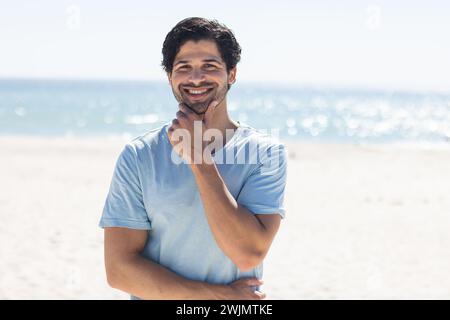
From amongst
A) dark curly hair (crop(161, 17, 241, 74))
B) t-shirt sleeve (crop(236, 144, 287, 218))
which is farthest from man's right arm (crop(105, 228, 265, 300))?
dark curly hair (crop(161, 17, 241, 74))

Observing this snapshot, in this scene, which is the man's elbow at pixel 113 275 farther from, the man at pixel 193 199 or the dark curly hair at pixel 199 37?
the dark curly hair at pixel 199 37

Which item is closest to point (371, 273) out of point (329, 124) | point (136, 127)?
point (136, 127)

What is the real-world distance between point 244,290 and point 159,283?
1.13 feet

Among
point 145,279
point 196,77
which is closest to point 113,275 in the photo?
point 145,279

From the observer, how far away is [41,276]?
7.44 meters

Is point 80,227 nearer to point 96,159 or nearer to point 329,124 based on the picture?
point 96,159

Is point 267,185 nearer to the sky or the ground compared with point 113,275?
nearer to the sky

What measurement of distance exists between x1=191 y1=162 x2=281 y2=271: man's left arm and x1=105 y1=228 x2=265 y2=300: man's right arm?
0.12m

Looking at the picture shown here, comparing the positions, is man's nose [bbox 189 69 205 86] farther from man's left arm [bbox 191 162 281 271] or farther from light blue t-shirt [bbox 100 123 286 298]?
man's left arm [bbox 191 162 281 271]

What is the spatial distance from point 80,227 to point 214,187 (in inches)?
334

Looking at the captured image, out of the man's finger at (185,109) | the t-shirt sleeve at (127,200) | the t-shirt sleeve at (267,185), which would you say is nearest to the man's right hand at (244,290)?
the t-shirt sleeve at (267,185)

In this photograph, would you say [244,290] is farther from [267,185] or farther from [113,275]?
[113,275]

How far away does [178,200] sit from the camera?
2.26 m

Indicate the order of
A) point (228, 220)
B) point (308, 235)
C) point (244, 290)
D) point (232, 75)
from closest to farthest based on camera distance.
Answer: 1. point (228, 220)
2. point (244, 290)
3. point (232, 75)
4. point (308, 235)
